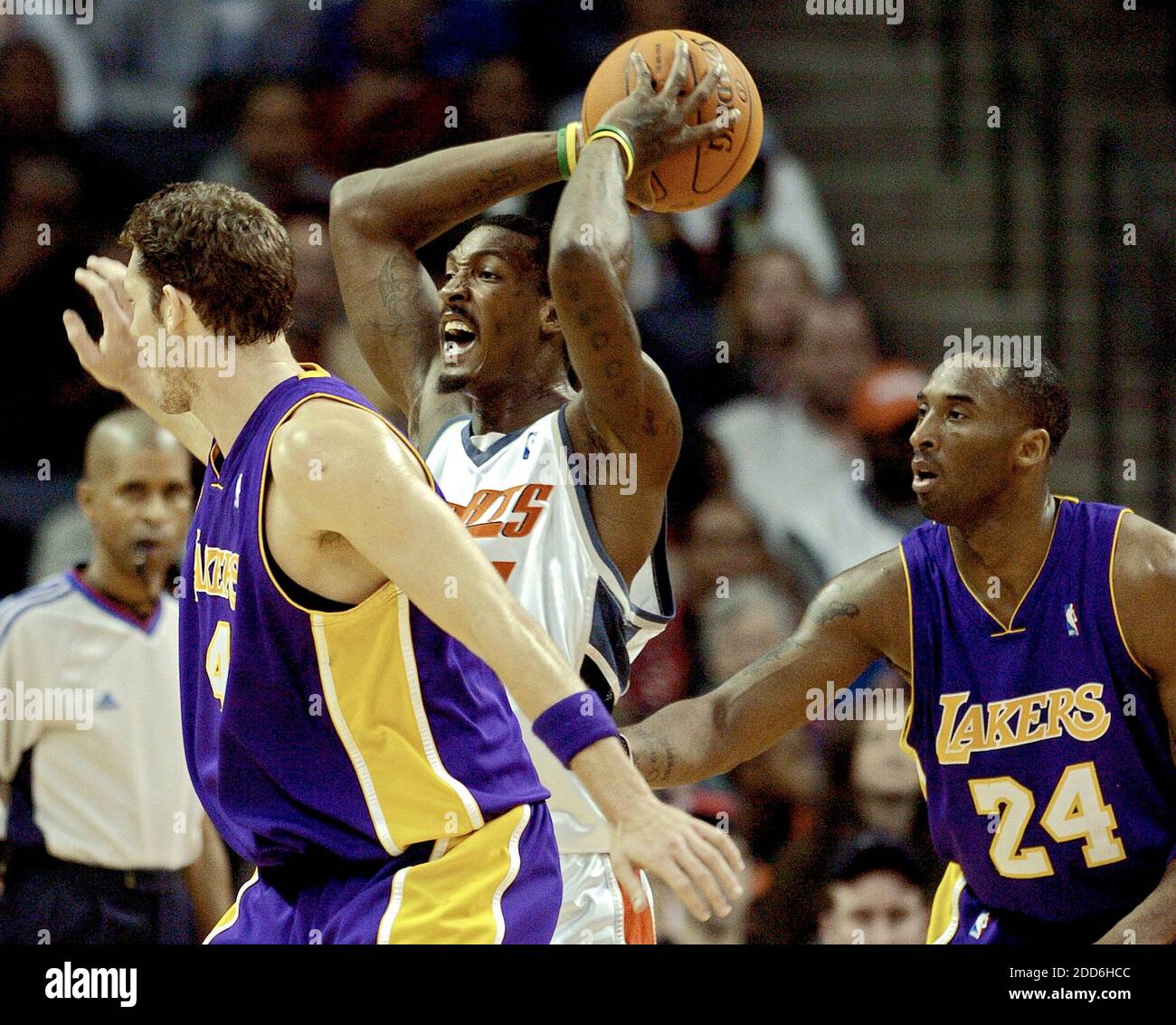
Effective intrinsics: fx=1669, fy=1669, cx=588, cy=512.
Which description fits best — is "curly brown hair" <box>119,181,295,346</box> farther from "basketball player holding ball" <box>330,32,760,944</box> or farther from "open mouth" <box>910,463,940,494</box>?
"open mouth" <box>910,463,940,494</box>

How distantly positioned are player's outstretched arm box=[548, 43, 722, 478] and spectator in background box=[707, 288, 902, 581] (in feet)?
8.36

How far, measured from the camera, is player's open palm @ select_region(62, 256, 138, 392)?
2.93m

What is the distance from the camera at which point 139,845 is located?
15.6 ft

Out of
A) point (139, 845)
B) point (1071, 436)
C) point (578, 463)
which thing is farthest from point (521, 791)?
point (1071, 436)

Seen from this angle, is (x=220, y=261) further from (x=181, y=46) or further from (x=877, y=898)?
(x=181, y=46)

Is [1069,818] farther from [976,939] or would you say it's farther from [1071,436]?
[1071,436]

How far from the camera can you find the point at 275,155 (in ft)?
20.5

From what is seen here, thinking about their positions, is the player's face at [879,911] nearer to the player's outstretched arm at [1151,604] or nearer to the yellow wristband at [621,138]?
the player's outstretched arm at [1151,604]

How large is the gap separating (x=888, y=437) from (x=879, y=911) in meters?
1.97

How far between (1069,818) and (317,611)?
5.32 feet
